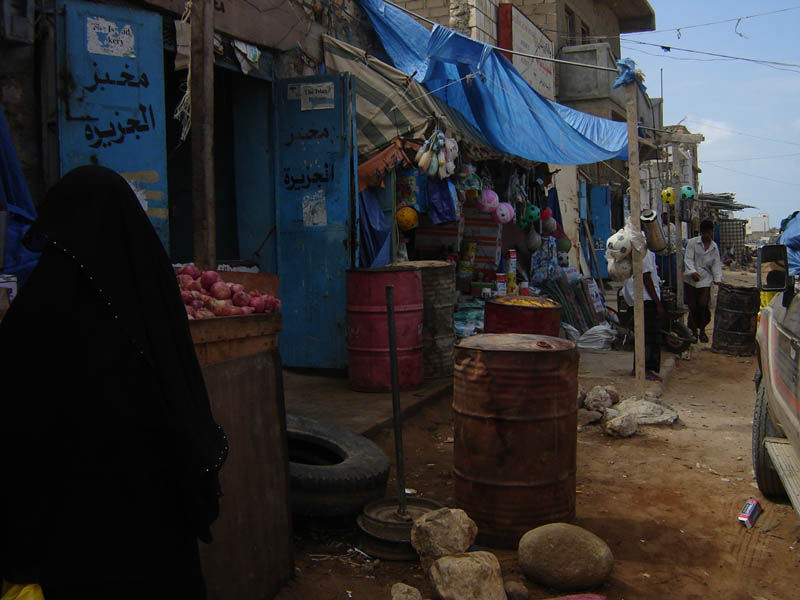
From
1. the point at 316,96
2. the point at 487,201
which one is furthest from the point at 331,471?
the point at 487,201

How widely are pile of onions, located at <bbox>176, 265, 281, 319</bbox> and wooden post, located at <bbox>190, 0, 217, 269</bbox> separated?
997mm

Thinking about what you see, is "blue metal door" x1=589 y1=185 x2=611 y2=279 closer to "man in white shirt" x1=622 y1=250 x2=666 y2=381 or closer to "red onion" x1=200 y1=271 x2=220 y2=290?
"man in white shirt" x1=622 y1=250 x2=666 y2=381

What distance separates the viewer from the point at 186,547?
6.22ft

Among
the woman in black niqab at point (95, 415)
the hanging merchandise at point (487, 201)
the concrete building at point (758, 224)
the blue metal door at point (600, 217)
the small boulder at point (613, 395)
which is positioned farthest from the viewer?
the concrete building at point (758, 224)

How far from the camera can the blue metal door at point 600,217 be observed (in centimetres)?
1981

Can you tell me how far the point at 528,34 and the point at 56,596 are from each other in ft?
45.9

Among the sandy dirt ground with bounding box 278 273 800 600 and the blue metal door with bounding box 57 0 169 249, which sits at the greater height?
the blue metal door with bounding box 57 0 169 249

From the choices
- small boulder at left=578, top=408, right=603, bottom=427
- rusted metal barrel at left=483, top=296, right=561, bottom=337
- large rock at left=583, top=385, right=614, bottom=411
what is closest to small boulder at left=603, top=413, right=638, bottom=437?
small boulder at left=578, top=408, right=603, bottom=427

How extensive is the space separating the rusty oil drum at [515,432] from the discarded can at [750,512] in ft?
3.69

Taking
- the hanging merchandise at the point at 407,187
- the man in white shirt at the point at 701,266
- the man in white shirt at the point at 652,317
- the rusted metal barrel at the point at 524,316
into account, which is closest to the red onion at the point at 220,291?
the rusted metal barrel at the point at 524,316

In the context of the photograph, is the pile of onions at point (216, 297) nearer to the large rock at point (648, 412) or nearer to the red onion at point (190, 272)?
the red onion at point (190, 272)

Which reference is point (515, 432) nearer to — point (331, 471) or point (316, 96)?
point (331, 471)

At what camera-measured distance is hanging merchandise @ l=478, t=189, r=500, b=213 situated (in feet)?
31.7

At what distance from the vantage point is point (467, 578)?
9.94 feet
